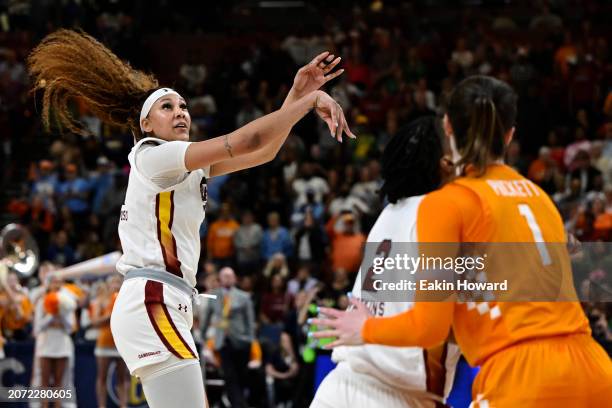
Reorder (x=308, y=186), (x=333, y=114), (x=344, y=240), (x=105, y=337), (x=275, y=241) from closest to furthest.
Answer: (x=333, y=114)
(x=105, y=337)
(x=344, y=240)
(x=275, y=241)
(x=308, y=186)

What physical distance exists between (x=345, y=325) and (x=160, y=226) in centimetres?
171

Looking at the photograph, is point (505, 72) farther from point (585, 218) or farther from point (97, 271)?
point (97, 271)

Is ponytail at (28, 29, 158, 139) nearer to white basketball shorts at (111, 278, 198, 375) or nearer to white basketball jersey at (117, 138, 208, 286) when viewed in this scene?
white basketball jersey at (117, 138, 208, 286)

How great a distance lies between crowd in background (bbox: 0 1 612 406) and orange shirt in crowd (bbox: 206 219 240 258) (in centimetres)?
2

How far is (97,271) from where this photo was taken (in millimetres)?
13820

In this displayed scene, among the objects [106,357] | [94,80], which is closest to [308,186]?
[106,357]

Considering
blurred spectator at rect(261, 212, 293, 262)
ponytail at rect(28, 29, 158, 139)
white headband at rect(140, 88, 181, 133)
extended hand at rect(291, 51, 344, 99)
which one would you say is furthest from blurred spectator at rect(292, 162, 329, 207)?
extended hand at rect(291, 51, 344, 99)

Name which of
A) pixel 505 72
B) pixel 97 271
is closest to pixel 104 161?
pixel 97 271

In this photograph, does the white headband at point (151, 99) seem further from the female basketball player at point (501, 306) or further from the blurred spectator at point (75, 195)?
the blurred spectator at point (75, 195)

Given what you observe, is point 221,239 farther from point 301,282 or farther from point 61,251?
point 61,251

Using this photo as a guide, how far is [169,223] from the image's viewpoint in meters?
5.37

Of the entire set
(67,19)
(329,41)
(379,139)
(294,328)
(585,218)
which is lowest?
(294,328)

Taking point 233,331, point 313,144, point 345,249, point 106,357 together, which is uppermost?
point 313,144

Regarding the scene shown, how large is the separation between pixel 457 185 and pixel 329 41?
1773 cm
